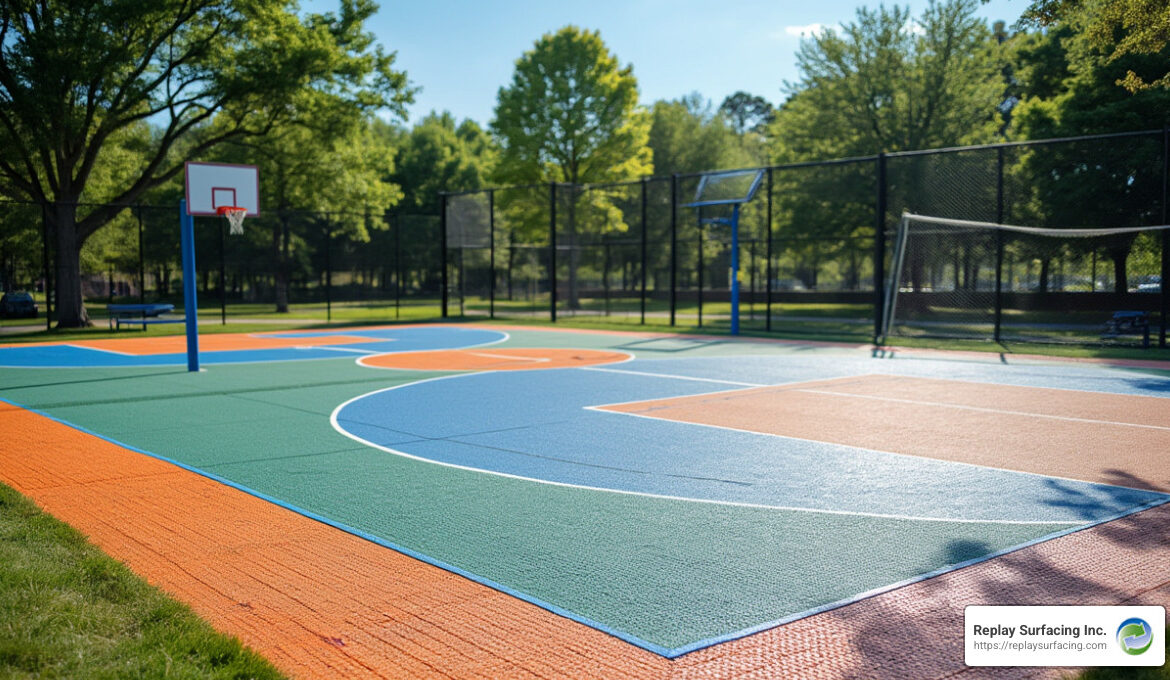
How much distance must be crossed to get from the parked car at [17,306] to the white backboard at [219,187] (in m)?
18.4

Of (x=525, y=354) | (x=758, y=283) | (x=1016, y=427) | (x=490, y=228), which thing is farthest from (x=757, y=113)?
(x=1016, y=427)

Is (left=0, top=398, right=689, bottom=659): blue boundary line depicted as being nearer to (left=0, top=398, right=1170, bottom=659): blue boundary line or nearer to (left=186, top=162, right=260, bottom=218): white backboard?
(left=0, top=398, right=1170, bottom=659): blue boundary line

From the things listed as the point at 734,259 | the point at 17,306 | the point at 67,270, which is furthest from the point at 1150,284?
the point at 17,306

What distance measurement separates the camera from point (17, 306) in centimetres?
2977

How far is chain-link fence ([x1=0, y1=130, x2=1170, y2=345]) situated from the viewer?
2002 cm

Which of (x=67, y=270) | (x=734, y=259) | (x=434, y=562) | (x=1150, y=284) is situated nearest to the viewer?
(x=434, y=562)

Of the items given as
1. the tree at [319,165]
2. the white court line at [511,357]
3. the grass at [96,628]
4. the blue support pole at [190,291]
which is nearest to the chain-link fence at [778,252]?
the tree at [319,165]

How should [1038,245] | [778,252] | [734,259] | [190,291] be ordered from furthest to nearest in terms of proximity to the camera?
[778,252] < [1038,245] < [734,259] < [190,291]

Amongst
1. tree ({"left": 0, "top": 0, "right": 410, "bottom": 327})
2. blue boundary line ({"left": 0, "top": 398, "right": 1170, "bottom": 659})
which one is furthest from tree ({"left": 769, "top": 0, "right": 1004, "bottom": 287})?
blue boundary line ({"left": 0, "top": 398, "right": 1170, "bottom": 659})

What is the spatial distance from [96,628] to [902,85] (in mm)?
31505

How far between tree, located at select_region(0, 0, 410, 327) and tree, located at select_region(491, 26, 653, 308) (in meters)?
10.6

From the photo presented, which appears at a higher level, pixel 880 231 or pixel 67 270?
pixel 880 231

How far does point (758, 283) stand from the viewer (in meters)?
49.6

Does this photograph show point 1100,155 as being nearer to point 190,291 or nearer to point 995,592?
point 190,291
